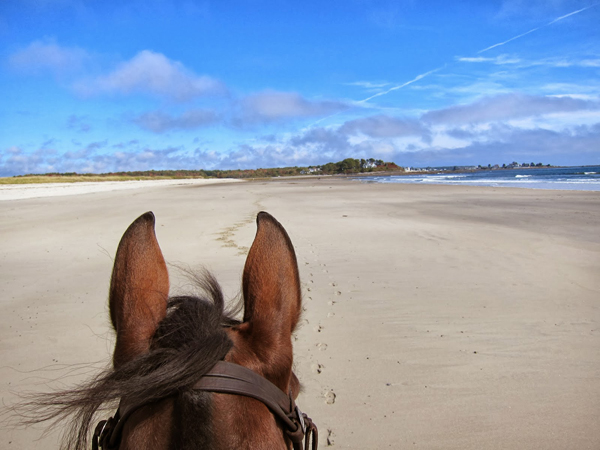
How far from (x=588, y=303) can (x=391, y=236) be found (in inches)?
189

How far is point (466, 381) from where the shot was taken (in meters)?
3.32

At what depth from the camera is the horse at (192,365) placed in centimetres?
97

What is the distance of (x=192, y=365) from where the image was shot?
0.96 metres

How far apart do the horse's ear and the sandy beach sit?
0.79m

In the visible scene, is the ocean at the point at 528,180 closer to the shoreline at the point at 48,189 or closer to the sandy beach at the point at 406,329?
the sandy beach at the point at 406,329

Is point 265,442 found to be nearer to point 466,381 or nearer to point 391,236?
point 466,381

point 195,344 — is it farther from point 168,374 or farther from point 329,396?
point 329,396

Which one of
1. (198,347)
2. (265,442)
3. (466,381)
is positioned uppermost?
(198,347)

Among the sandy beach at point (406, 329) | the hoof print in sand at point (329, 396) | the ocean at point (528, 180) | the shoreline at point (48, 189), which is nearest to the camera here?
the sandy beach at point (406, 329)

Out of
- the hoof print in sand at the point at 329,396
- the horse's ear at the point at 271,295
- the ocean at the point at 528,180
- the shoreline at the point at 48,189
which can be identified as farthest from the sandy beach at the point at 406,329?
the ocean at the point at 528,180

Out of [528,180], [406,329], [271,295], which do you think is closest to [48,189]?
[406,329]

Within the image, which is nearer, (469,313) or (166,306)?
(166,306)

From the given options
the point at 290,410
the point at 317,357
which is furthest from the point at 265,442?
the point at 317,357

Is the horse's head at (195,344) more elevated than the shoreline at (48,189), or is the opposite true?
the horse's head at (195,344)
